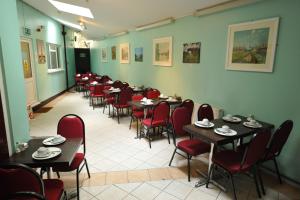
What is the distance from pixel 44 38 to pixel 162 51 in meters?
4.90

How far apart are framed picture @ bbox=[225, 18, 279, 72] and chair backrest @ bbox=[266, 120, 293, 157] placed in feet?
2.99

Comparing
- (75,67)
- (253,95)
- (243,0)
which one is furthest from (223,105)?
(75,67)

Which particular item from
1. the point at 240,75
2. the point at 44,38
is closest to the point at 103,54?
the point at 44,38

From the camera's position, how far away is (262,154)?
7.81ft

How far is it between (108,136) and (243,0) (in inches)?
144

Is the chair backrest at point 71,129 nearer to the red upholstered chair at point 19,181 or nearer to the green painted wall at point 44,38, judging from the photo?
the red upholstered chair at point 19,181

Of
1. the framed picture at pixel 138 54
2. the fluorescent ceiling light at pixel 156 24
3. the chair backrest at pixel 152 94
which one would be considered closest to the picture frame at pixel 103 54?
the framed picture at pixel 138 54

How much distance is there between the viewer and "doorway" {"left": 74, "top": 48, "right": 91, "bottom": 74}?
1161 centimetres

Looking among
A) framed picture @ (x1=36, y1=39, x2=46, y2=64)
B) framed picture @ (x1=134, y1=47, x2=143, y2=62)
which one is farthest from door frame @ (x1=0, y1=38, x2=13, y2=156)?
framed picture @ (x1=36, y1=39, x2=46, y2=64)

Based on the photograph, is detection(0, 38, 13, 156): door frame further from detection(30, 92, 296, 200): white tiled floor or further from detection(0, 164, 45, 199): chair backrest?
detection(30, 92, 296, 200): white tiled floor

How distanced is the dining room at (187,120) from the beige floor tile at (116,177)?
0.9 inches

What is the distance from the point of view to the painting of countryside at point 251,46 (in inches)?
114

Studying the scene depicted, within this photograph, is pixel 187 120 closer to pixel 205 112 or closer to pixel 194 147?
pixel 205 112

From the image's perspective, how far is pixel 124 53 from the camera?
7.77 metres
